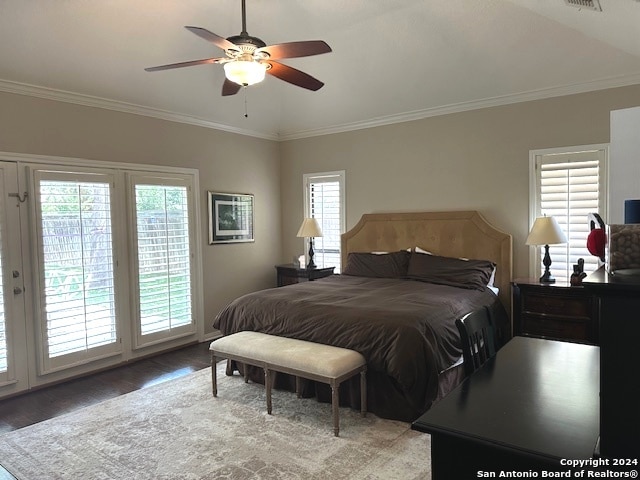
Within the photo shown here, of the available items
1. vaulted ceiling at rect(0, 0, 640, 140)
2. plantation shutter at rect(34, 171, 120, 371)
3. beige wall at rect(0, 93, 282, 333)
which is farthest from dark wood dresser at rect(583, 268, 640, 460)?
beige wall at rect(0, 93, 282, 333)

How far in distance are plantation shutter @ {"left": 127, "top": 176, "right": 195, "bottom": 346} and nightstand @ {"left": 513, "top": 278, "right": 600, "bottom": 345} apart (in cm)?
366

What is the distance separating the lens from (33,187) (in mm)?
4027

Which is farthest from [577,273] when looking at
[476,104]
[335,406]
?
[335,406]

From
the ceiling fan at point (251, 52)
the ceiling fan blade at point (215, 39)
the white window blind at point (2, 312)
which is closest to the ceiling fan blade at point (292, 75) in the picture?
the ceiling fan at point (251, 52)

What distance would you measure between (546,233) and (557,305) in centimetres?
68

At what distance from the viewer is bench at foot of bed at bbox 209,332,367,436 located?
10.1ft

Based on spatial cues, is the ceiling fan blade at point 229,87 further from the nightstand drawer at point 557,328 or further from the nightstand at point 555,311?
the nightstand drawer at point 557,328

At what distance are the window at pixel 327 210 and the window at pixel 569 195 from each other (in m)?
2.47

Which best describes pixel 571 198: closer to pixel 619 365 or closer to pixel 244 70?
pixel 244 70

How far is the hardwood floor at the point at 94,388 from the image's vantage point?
11.8 feet

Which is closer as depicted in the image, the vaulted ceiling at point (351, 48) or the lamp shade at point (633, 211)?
the lamp shade at point (633, 211)

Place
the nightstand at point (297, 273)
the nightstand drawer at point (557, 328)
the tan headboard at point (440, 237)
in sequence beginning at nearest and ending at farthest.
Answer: the nightstand drawer at point (557, 328), the tan headboard at point (440, 237), the nightstand at point (297, 273)

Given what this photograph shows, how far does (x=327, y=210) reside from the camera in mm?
6336

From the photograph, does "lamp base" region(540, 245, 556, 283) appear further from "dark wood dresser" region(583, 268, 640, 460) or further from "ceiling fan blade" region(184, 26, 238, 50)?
"dark wood dresser" region(583, 268, 640, 460)
